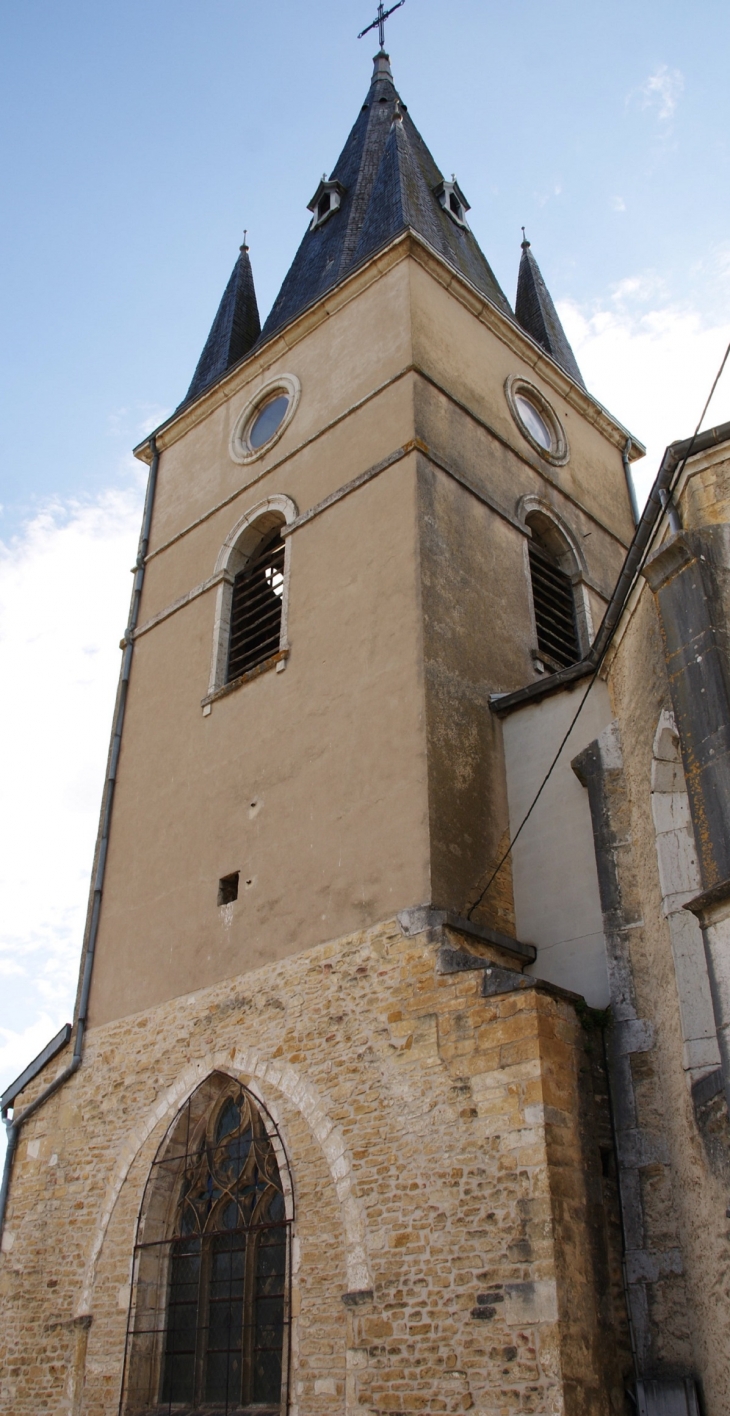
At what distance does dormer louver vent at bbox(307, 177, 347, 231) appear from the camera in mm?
15188

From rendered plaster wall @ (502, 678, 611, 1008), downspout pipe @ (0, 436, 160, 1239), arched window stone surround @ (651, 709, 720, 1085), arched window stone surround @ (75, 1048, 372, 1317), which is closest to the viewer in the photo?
arched window stone surround @ (651, 709, 720, 1085)

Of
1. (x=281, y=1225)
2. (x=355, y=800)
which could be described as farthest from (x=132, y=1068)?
(x=355, y=800)

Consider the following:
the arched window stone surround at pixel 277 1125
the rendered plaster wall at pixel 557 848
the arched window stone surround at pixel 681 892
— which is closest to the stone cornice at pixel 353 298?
the rendered plaster wall at pixel 557 848

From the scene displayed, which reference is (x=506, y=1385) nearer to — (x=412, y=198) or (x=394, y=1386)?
(x=394, y=1386)

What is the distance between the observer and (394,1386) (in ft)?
20.6

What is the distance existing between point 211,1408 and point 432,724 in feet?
15.1

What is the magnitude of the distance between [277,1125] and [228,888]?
82.9 inches

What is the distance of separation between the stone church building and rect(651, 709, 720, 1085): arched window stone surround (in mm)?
26

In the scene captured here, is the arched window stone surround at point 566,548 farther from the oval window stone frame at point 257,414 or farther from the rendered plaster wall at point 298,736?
the oval window stone frame at point 257,414

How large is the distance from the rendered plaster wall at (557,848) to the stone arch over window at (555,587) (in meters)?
1.41

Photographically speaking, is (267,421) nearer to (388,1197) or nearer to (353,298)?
(353,298)

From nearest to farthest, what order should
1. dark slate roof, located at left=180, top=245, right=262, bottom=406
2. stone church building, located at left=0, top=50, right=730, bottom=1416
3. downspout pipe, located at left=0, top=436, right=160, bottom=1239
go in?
stone church building, located at left=0, top=50, right=730, bottom=1416, downspout pipe, located at left=0, top=436, right=160, bottom=1239, dark slate roof, located at left=180, top=245, right=262, bottom=406

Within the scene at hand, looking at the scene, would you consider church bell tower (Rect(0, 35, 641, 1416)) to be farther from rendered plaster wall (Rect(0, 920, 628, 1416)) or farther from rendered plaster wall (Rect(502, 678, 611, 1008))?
rendered plaster wall (Rect(502, 678, 611, 1008))

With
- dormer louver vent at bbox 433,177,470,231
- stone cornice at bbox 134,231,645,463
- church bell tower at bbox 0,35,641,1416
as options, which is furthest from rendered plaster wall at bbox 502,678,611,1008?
dormer louver vent at bbox 433,177,470,231
